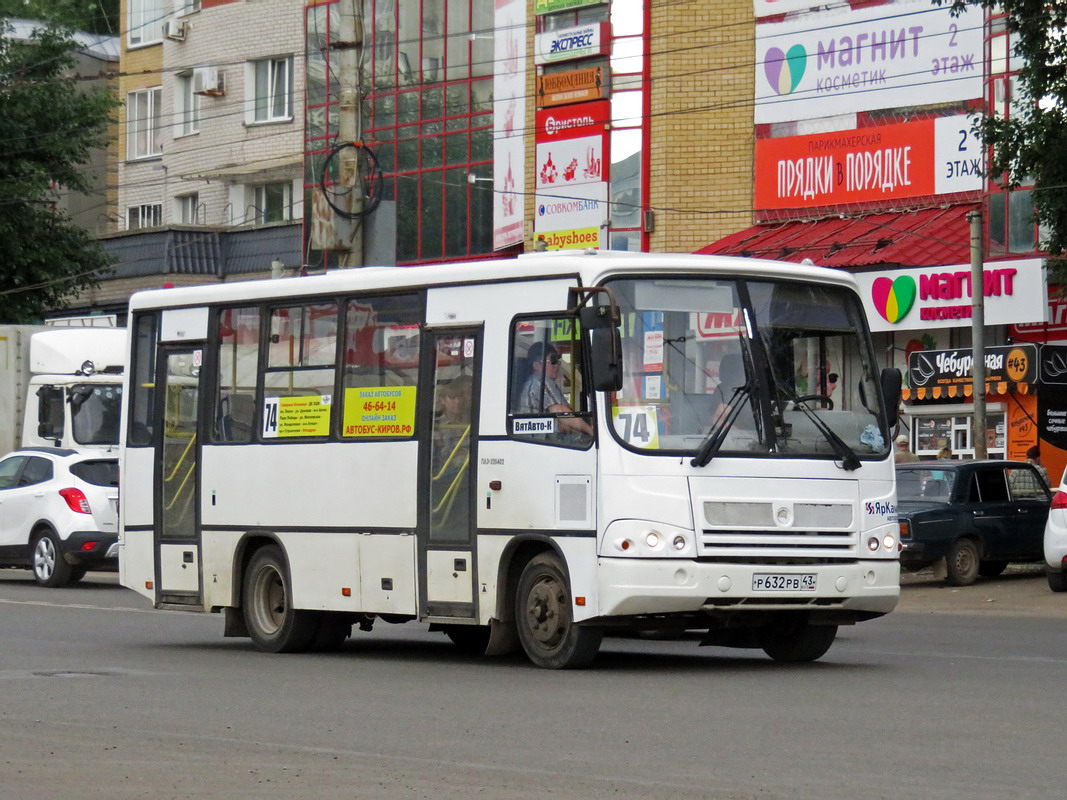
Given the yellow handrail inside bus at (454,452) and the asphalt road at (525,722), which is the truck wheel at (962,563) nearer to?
the asphalt road at (525,722)

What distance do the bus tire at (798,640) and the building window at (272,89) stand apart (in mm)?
35662

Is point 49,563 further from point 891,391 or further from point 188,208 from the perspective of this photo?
point 188,208

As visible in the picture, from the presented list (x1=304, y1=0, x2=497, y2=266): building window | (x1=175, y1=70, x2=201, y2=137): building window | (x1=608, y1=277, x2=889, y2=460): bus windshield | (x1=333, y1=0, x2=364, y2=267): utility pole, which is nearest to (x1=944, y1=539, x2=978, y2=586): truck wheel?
(x1=333, y1=0, x2=364, y2=267): utility pole

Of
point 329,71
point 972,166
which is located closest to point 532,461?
point 972,166

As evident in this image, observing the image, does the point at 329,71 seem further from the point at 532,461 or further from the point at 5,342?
the point at 532,461

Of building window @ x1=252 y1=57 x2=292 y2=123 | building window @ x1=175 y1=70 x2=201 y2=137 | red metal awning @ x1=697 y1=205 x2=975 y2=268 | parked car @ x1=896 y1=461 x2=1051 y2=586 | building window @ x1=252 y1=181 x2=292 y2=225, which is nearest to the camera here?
parked car @ x1=896 y1=461 x2=1051 y2=586

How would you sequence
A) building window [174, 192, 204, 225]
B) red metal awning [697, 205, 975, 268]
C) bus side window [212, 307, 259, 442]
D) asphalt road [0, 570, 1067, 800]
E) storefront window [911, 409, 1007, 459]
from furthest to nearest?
building window [174, 192, 204, 225], storefront window [911, 409, 1007, 459], red metal awning [697, 205, 975, 268], bus side window [212, 307, 259, 442], asphalt road [0, 570, 1067, 800]

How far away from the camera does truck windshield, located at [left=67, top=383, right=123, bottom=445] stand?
2950cm

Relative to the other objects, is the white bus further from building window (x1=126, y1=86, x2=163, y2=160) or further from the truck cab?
building window (x1=126, y1=86, x2=163, y2=160)

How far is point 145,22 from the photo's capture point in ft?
178

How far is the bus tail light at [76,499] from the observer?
1006 inches

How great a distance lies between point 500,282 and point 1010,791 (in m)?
6.56

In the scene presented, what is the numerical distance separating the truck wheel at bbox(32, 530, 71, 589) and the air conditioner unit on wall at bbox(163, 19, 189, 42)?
28.0 metres

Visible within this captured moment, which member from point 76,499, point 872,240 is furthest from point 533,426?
point 872,240
